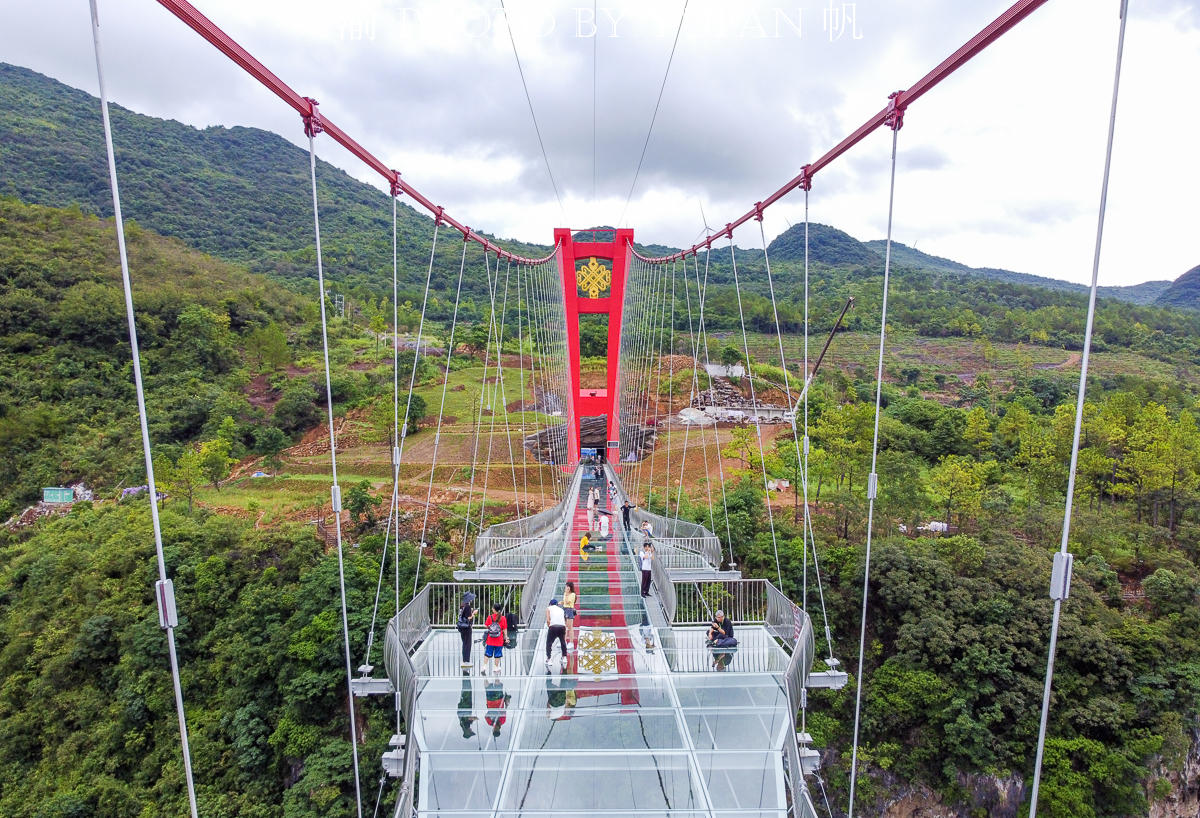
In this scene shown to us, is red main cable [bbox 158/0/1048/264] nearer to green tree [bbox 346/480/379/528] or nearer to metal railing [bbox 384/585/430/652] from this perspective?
metal railing [bbox 384/585/430/652]

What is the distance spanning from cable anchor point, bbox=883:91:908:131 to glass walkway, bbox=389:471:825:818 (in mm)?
4373

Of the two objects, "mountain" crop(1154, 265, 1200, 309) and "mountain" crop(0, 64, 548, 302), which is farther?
"mountain" crop(1154, 265, 1200, 309)

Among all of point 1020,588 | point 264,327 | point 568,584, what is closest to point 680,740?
point 568,584

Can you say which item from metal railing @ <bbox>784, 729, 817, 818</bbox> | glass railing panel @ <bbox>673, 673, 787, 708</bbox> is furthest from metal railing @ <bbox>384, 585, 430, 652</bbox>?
metal railing @ <bbox>784, 729, 817, 818</bbox>

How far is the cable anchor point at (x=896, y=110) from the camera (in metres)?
4.82

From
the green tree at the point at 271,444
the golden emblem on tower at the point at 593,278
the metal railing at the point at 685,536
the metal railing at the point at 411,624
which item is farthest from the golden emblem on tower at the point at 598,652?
the green tree at the point at 271,444

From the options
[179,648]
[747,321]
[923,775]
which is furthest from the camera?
[747,321]

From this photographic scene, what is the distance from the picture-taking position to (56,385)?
21484 millimetres

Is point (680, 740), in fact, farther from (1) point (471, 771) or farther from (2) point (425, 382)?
(2) point (425, 382)

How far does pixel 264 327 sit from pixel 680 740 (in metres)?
31.2

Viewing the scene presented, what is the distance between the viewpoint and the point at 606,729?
4.32m

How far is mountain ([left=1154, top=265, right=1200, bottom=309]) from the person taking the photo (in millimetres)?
58906

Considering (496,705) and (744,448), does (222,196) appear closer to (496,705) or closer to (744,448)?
(744,448)

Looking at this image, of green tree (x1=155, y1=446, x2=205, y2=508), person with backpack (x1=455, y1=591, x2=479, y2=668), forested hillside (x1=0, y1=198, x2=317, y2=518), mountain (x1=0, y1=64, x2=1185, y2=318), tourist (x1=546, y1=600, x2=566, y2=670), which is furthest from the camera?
mountain (x1=0, y1=64, x2=1185, y2=318)
